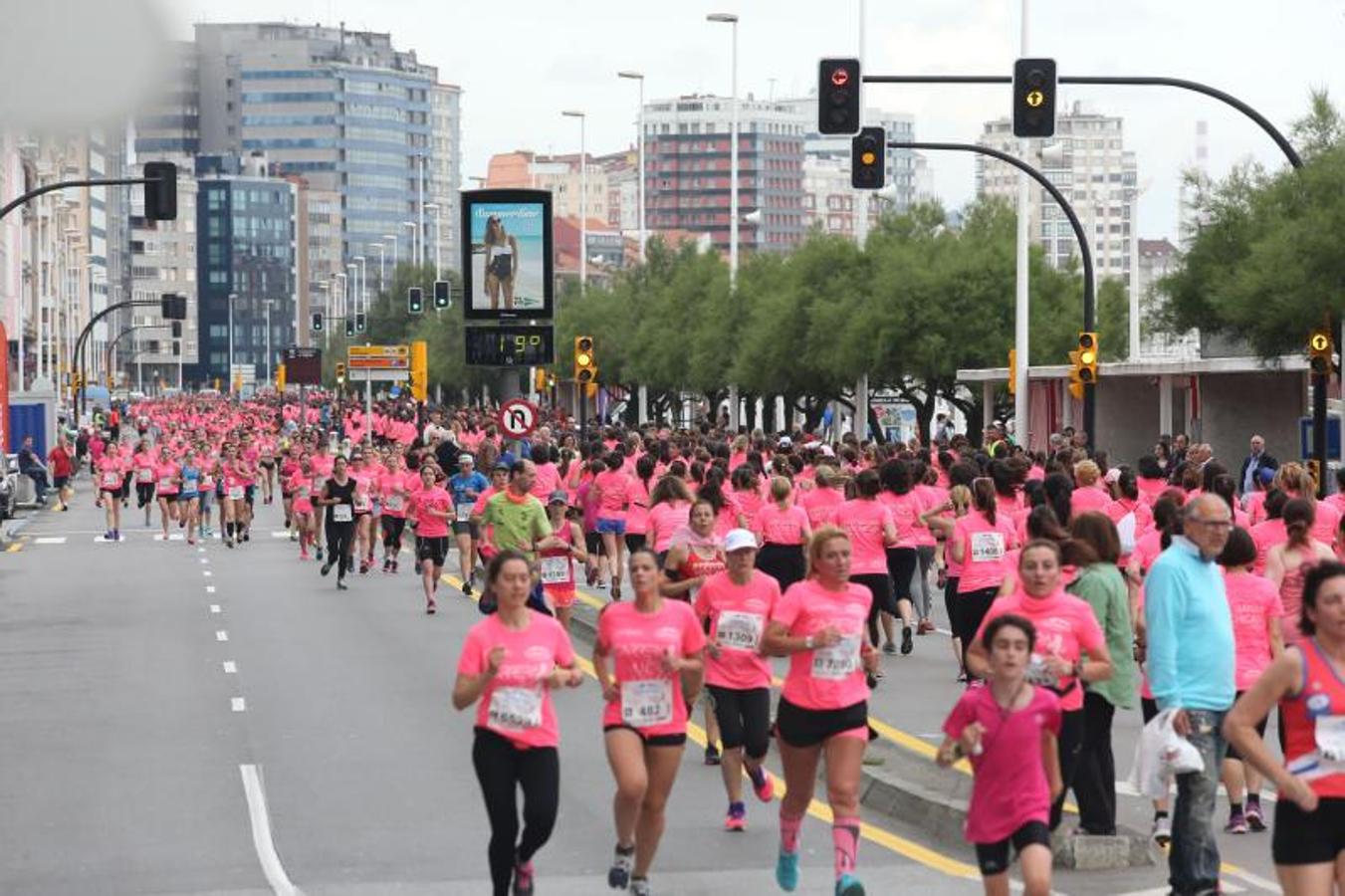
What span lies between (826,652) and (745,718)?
168cm

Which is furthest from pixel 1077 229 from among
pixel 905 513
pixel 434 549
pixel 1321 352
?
pixel 905 513

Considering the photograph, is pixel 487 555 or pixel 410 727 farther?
pixel 487 555

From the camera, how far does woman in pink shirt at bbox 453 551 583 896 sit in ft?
35.5

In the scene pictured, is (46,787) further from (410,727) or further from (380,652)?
(380,652)

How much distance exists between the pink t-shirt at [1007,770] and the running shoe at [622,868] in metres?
2.27

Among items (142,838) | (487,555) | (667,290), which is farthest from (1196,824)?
(667,290)

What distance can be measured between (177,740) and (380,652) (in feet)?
20.6

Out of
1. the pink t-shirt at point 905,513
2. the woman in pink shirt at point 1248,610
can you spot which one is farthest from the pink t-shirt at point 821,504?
the woman in pink shirt at point 1248,610

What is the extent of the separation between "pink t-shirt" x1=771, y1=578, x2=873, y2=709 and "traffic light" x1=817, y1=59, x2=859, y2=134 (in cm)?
1606

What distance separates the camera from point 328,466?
127ft

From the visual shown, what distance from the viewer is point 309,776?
1623 centimetres

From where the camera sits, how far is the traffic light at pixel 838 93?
90.7 feet

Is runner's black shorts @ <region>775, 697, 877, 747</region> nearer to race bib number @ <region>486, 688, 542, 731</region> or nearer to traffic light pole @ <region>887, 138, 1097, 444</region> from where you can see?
race bib number @ <region>486, 688, 542, 731</region>

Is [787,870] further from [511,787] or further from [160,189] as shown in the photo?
[160,189]
